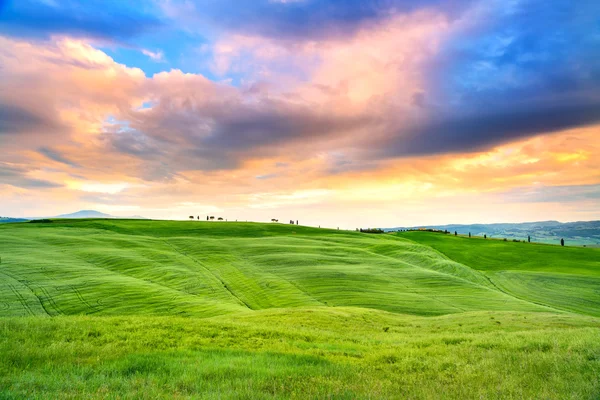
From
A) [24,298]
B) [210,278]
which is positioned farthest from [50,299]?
[210,278]

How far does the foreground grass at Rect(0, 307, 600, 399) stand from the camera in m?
8.39

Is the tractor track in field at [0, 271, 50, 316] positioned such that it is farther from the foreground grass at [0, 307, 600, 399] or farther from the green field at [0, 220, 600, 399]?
the foreground grass at [0, 307, 600, 399]

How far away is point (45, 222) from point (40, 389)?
86936 mm

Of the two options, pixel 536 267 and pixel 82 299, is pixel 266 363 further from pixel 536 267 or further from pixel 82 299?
pixel 536 267

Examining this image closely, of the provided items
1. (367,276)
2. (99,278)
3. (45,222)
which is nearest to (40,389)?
(99,278)

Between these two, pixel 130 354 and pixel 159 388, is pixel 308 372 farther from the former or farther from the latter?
pixel 130 354

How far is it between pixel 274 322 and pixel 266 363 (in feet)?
38.0

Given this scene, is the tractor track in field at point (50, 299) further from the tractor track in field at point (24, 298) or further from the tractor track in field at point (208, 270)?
the tractor track in field at point (208, 270)

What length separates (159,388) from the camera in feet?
27.6

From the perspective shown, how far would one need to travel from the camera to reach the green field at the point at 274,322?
9023mm

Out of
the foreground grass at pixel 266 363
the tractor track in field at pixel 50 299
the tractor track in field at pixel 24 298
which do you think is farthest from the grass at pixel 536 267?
the tractor track in field at pixel 24 298

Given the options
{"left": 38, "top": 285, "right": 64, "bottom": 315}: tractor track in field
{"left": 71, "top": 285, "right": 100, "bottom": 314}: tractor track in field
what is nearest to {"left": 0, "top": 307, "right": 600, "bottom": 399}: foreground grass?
{"left": 71, "top": 285, "right": 100, "bottom": 314}: tractor track in field

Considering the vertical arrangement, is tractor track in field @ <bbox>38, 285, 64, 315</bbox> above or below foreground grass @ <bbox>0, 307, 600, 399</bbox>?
below

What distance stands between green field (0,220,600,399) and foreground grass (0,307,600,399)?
0.06 metres
